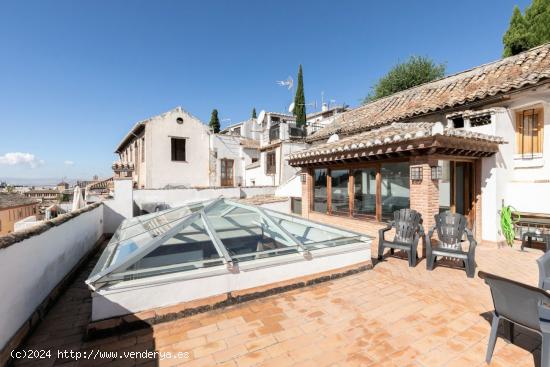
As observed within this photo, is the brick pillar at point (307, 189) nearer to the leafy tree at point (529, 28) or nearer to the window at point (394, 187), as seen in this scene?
the window at point (394, 187)

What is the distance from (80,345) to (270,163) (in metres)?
16.9

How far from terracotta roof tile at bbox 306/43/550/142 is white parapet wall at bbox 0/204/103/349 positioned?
10.6m

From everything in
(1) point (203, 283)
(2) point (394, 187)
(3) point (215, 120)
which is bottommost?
(1) point (203, 283)

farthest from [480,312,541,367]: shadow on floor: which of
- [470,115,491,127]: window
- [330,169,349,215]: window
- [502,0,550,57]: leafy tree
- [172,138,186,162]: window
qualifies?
[502,0,550,57]: leafy tree

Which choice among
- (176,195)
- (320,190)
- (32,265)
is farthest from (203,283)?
(176,195)

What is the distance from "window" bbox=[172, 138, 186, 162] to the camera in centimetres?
1897

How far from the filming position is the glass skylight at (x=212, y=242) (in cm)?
340

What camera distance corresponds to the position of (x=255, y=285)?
4.02m

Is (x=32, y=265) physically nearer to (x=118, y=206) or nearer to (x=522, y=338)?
(x=522, y=338)

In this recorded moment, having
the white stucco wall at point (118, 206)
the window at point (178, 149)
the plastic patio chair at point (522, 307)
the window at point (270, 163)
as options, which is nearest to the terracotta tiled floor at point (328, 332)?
the plastic patio chair at point (522, 307)

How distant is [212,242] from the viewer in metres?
4.11

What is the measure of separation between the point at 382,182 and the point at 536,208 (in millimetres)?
4001

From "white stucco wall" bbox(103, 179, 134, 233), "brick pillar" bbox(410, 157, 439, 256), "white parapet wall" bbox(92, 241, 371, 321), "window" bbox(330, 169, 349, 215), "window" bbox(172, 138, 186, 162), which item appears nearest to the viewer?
"white parapet wall" bbox(92, 241, 371, 321)

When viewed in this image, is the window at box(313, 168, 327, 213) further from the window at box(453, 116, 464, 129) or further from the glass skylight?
the window at box(453, 116, 464, 129)
